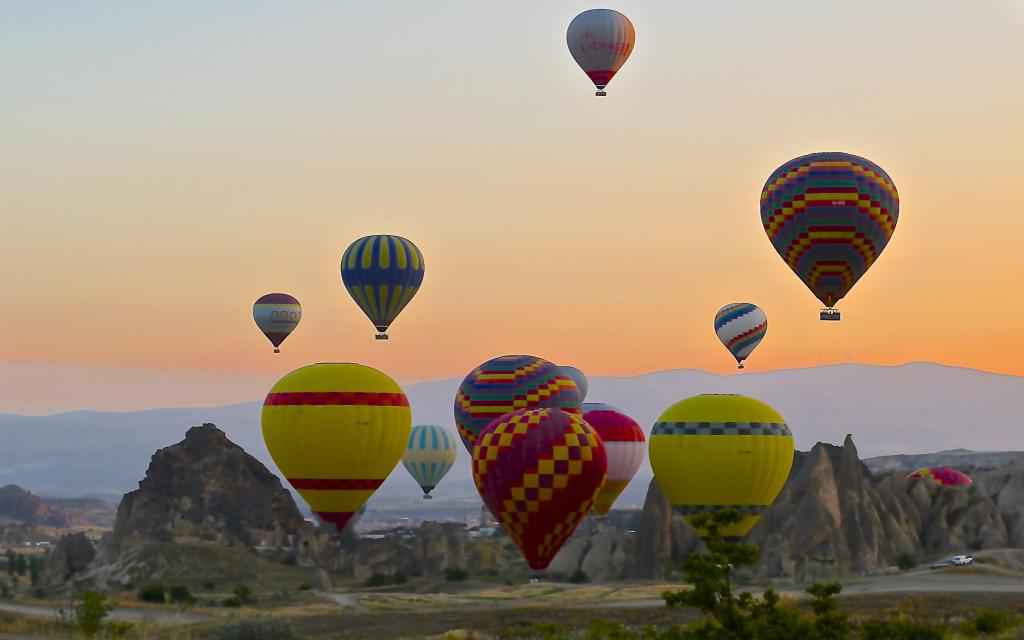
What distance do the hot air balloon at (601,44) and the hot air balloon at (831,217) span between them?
11701mm

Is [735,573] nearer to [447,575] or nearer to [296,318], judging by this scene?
[447,575]

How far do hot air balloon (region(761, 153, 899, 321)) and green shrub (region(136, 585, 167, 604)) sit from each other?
32.4m

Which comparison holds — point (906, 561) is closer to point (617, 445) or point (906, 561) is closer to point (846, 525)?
point (846, 525)

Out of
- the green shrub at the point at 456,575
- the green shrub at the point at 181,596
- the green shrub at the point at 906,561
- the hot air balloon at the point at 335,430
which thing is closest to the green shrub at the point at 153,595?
the green shrub at the point at 181,596

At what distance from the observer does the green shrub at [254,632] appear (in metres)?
53.4

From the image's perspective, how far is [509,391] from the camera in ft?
258

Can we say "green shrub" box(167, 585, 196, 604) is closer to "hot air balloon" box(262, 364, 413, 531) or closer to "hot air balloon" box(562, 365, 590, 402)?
"hot air balloon" box(262, 364, 413, 531)

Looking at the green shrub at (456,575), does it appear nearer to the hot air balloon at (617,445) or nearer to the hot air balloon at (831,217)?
the hot air balloon at (617,445)

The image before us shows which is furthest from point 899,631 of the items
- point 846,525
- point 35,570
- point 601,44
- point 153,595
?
point 35,570

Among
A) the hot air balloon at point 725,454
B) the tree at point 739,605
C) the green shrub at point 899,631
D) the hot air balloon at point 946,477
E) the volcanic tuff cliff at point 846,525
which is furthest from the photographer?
the hot air balloon at point 946,477

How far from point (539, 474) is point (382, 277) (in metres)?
23.5

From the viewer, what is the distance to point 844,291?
71.5 metres

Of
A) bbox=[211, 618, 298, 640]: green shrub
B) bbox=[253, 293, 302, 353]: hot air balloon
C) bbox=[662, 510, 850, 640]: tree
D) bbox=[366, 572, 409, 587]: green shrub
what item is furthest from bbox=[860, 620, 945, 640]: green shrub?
bbox=[253, 293, 302, 353]: hot air balloon

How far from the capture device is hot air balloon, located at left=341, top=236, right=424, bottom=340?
3248 inches
